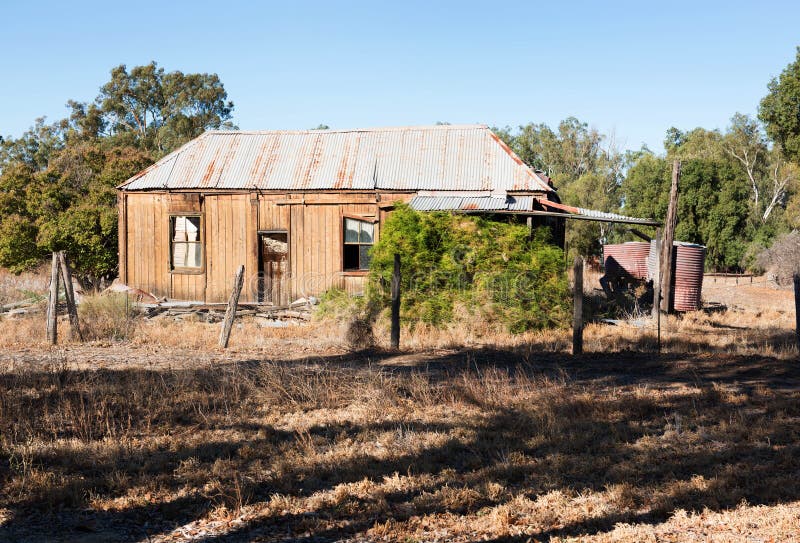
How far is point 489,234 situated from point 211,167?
28.2ft

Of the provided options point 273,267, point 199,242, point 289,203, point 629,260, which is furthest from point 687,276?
point 199,242

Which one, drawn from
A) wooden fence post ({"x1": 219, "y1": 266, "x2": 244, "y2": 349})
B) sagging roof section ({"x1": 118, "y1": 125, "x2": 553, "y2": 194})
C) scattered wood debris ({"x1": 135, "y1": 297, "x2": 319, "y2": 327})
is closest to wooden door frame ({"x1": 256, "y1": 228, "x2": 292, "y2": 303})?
sagging roof section ({"x1": 118, "y1": 125, "x2": 553, "y2": 194})

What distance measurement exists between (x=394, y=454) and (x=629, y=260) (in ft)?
58.4

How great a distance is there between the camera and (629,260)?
884 inches

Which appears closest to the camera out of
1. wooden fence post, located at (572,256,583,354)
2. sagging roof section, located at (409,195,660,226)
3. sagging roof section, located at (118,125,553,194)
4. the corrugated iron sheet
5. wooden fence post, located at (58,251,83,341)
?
wooden fence post, located at (572,256,583,354)

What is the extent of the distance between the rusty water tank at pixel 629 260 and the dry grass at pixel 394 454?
12743mm

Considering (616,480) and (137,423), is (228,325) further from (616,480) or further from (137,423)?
(616,480)

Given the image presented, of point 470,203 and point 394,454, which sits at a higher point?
point 470,203

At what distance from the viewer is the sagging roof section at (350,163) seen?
1808 centimetres

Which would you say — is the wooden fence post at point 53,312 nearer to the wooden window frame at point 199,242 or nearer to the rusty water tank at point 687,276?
the wooden window frame at point 199,242

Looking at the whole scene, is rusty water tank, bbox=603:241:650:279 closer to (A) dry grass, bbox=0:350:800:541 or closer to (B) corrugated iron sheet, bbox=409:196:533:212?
(B) corrugated iron sheet, bbox=409:196:533:212

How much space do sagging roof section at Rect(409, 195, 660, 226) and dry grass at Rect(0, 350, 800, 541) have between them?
6325mm

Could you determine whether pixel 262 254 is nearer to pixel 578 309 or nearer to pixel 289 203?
pixel 289 203

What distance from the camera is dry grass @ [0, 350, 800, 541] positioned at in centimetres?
500
